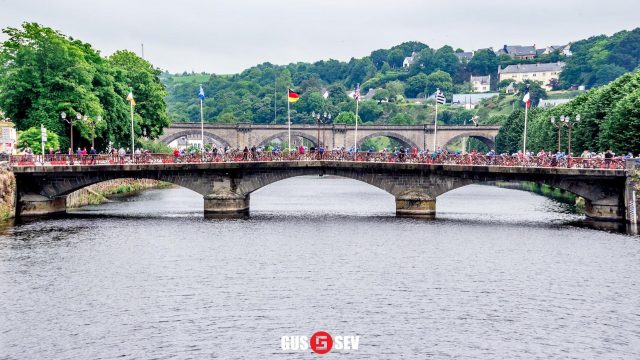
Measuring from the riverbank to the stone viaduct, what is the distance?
298 inches

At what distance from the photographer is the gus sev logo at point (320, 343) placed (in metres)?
34.0

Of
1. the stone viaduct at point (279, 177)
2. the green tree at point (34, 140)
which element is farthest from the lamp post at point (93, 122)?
the stone viaduct at point (279, 177)

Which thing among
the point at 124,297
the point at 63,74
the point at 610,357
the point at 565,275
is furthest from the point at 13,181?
the point at 610,357

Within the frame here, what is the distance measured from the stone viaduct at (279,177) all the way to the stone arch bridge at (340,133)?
3404 inches

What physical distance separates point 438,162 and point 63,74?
40328 millimetres

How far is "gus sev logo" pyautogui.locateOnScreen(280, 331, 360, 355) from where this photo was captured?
111 feet

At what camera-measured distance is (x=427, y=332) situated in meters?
36.1

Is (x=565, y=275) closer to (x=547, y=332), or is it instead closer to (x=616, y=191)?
(x=547, y=332)

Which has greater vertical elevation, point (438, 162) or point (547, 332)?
point (438, 162)

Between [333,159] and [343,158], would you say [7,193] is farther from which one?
[343,158]

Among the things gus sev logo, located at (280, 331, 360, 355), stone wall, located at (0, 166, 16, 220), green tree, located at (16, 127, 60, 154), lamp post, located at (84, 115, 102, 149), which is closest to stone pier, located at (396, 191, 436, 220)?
lamp post, located at (84, 115, 102, 149)

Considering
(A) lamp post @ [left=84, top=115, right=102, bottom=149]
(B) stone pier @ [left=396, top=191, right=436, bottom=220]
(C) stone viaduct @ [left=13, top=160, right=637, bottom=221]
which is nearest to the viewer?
(C) stone viaduct @ [left=13, top=160, right=637, bottom=221]

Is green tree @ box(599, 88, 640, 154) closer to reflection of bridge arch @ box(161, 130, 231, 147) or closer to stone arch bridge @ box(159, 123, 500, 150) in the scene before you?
reflection of bridge arch @ box(161, 130, 231, 147)

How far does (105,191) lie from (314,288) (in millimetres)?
63148
